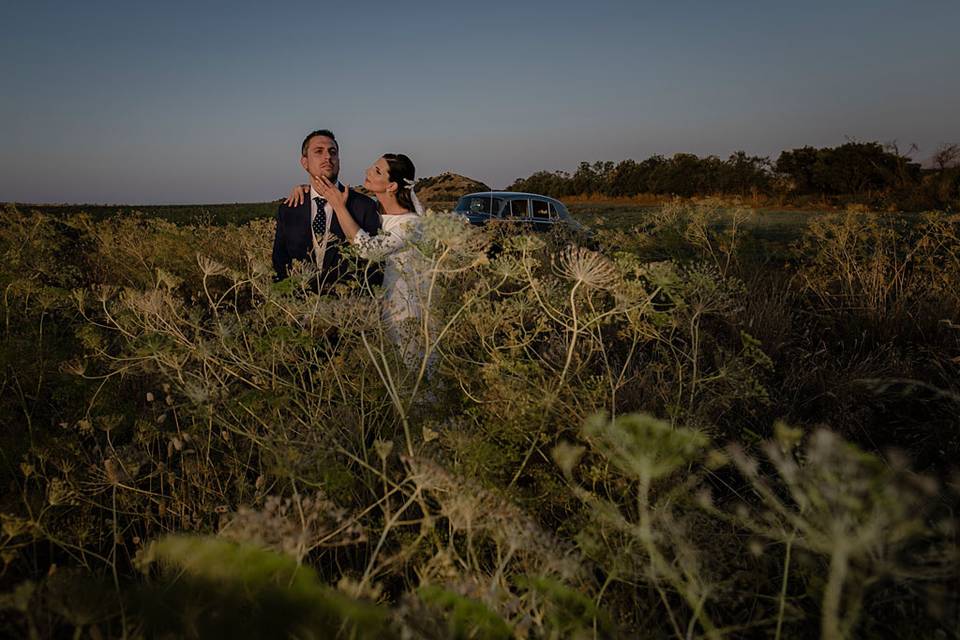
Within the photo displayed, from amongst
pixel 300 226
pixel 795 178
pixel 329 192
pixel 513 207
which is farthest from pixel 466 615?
pixel 795 178

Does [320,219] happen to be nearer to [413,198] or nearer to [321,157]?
[321,157]

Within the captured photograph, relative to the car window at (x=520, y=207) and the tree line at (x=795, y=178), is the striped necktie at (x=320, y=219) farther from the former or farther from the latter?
the tree line at (x=795, y=178)

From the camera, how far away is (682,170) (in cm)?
4947

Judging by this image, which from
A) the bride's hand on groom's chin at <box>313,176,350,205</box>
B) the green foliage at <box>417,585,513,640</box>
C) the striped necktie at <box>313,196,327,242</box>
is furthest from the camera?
the striped necktie at <box>313,196,327,242</box>

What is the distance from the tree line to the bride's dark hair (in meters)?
18.3

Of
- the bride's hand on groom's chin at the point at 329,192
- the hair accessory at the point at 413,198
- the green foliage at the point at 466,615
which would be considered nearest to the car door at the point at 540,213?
the hair accessory at the point at 413,198

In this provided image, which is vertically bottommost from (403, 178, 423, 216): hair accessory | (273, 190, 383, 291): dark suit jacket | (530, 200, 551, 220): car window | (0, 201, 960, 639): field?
(0, 201, 960, 639): field

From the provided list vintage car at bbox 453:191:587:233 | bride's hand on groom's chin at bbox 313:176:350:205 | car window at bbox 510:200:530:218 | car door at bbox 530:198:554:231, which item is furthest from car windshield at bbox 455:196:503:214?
bride's hand on groom's chin at bbox 313:176:350:205

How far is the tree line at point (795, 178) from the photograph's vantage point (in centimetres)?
2180

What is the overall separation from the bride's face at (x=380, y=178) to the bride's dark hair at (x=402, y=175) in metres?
0.03

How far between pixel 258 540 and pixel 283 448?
82 cm

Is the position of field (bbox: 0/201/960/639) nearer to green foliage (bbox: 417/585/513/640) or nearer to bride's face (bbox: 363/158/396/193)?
green foliage (bbox: 417/585/513/640)

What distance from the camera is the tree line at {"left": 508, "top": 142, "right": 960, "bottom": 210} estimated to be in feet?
71.5

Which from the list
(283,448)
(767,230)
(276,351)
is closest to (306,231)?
(276,351)
